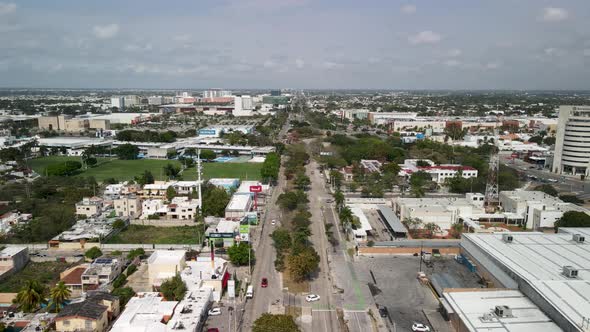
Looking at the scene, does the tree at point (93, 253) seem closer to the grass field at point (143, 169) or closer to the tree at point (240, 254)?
the tree at point (240, 254)

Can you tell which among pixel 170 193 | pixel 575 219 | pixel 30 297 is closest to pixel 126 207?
pixel 170 193

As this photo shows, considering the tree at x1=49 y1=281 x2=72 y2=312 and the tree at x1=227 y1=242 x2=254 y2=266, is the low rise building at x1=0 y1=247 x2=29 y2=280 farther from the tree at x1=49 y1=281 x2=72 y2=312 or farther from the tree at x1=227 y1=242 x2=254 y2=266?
the tree at x1=227 y1=242 x2=254 y2=266

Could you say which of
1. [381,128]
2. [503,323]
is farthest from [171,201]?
[381,128]

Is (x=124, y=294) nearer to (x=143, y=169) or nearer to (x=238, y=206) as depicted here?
(x=238, y=206)

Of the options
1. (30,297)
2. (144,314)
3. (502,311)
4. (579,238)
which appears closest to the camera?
(502,311)

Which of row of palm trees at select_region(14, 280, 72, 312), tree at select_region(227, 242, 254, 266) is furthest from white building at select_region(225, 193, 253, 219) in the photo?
row of palm trees at select_region(14, 280, 72, 312)

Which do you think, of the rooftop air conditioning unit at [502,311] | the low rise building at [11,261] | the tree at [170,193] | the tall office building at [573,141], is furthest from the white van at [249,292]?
the tall office building at [573,141]

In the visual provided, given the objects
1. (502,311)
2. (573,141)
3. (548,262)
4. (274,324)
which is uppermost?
(573,141)
